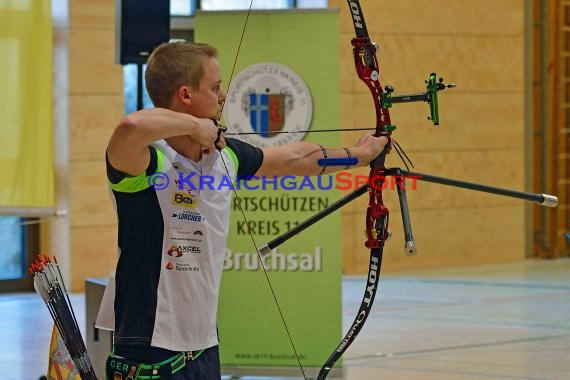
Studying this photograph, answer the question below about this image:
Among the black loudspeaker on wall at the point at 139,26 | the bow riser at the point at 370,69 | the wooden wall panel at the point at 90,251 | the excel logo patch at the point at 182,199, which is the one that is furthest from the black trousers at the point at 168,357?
the wooden wall panel at the point at 90,251

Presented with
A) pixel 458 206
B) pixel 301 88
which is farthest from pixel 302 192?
pixel 458 206

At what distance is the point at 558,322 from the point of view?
18.4ft

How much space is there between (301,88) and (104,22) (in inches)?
132

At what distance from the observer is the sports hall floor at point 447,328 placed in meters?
4.88

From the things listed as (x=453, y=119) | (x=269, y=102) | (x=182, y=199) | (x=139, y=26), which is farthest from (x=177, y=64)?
(x=453, y=119)

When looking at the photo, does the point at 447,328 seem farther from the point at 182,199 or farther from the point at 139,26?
the point at 182,199

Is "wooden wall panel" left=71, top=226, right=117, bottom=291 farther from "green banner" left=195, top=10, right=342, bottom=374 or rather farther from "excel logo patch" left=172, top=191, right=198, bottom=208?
"excel logo patch" left=172, top=191, right=198, bottom=208

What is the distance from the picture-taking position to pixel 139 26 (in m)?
4.96

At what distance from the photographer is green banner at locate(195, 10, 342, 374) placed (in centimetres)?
453

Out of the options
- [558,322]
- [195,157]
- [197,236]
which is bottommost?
[558,322]

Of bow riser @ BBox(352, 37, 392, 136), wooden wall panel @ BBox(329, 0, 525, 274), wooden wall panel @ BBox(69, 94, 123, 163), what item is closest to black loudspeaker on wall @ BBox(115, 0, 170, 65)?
bow riser @ BBox(352, 37, 392, 136)

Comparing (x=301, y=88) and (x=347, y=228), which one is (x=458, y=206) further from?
(x=301, y=88)

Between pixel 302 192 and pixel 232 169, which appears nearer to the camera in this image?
pixel 232 169

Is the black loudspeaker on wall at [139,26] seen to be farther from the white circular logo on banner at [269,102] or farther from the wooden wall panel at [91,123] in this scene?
the wooden wall panel at [91,123]
